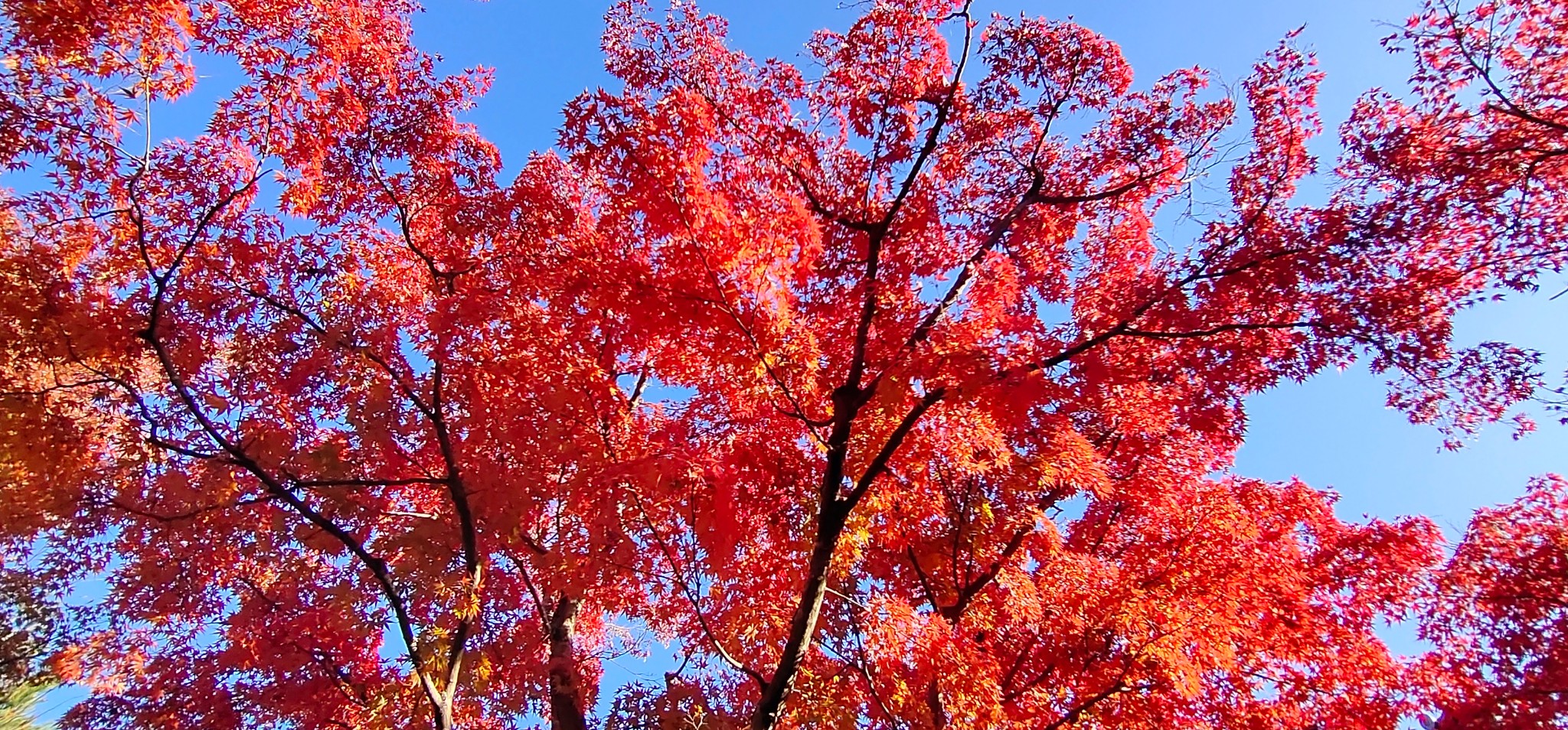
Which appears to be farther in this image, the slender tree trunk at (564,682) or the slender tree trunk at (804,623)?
the slender tree trunk at (564,682)

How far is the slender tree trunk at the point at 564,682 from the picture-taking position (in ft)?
29.7

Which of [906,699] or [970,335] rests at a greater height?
[970,335]

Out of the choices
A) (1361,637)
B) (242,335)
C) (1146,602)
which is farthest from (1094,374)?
(242,335)

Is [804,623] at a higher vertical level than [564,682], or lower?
lower

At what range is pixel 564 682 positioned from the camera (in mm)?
9148

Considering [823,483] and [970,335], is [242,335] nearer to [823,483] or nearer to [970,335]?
[823,483]

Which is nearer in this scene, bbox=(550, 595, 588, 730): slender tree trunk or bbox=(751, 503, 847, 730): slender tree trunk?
bbox=(751, 503, 847, 730): slender tree trunk

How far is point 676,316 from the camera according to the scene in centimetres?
702

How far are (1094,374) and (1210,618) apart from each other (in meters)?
3.24

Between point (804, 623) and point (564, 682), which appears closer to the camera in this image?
point (804, 623)

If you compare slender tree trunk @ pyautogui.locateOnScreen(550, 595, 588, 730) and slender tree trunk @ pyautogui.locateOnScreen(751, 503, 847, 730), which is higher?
slender tree trunk @ pyautogui.locateOnScreen(550, 595, 588, 730)

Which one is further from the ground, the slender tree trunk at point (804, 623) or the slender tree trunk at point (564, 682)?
the slender tree trunk at point (564, 682)

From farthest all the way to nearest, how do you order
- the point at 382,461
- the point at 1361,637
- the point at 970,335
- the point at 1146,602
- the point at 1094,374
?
the point at 1361,637, the point at 382,461, the point at 1146,602, the point at 1094,374, the point at 970,335

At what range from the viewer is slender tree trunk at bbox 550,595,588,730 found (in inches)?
356
